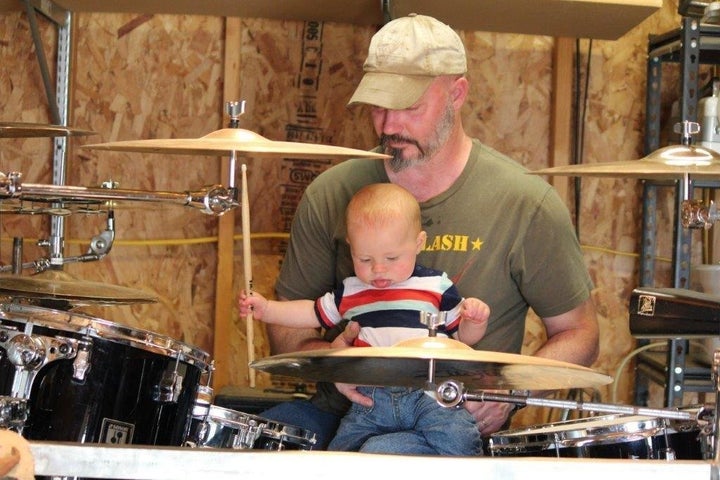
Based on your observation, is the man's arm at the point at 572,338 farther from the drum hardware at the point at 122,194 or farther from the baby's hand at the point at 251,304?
the drum hardware at the point at 122,194

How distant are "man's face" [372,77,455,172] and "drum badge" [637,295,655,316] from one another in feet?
2.84

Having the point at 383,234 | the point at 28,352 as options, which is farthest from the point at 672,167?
the point at 28,352

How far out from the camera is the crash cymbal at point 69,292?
209cm

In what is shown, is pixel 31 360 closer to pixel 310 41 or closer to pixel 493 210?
pixel 493 210

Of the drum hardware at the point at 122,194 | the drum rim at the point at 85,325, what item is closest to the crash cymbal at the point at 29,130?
the drum hardware at the point at 122,194

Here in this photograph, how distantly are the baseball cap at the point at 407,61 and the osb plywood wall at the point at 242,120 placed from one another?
1078 millimetres

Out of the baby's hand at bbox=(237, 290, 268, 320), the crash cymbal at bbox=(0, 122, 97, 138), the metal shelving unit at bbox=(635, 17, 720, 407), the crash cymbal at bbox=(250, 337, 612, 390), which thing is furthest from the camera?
the metal shelving unit at bbox=(635, 17, 720, 407)

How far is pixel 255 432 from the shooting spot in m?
2.00

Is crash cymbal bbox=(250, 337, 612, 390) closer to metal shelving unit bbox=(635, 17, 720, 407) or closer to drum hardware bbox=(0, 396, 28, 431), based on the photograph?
drum hardware bbox=(0, 396, 28, 431)

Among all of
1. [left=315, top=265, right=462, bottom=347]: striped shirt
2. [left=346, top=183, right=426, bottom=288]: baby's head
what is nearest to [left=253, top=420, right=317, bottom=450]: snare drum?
[left=315, top=265, right=462, bottom=347]: striped shirt

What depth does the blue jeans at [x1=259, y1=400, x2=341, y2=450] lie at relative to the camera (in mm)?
2426

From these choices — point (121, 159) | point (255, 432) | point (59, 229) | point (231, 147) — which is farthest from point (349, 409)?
point (121, 159)

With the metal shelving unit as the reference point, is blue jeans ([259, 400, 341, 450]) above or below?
below

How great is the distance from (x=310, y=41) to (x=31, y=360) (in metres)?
2.00
